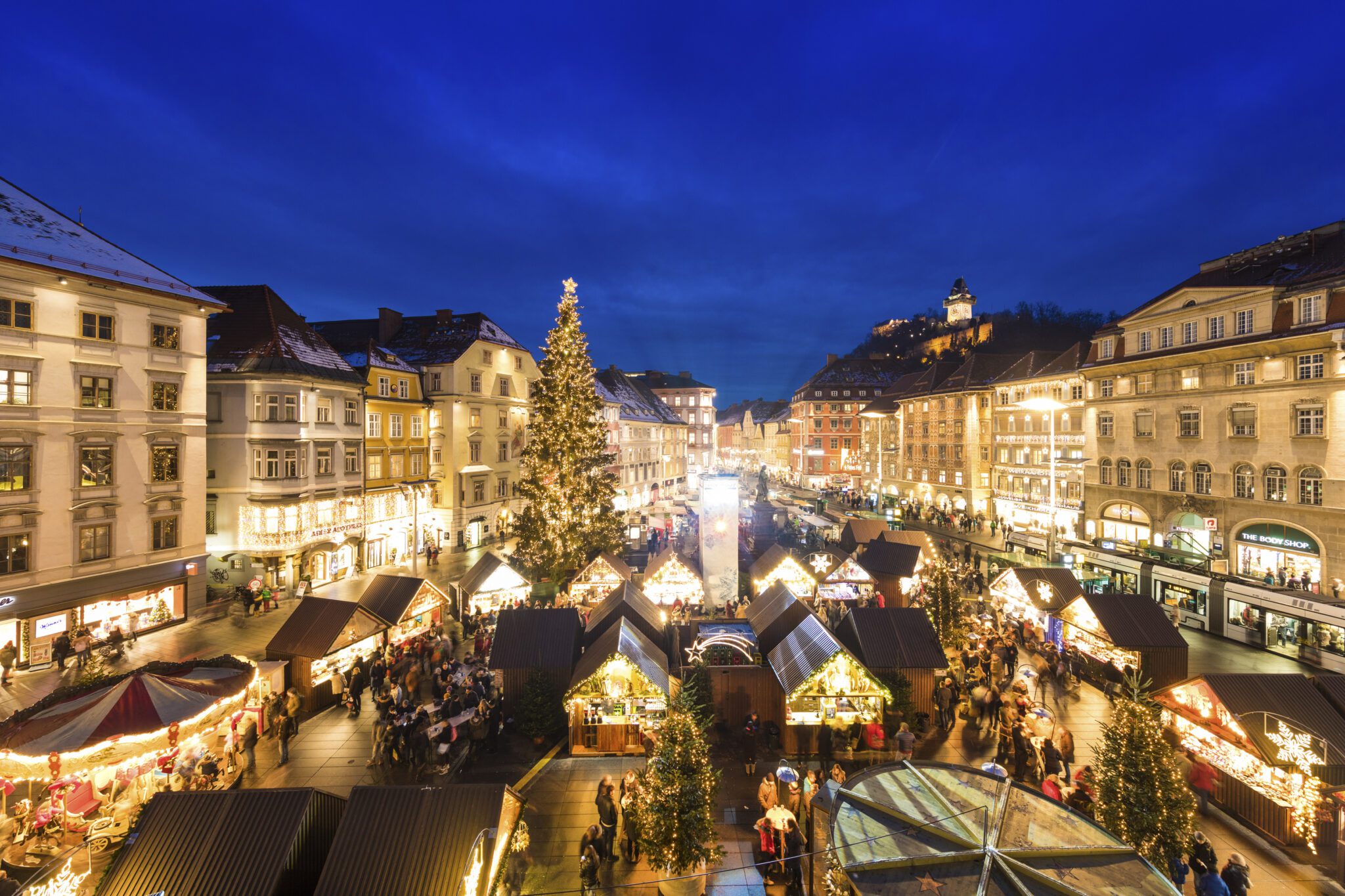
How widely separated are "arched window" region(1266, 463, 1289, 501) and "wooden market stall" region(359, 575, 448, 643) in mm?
33185

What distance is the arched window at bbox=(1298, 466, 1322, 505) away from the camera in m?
22.2

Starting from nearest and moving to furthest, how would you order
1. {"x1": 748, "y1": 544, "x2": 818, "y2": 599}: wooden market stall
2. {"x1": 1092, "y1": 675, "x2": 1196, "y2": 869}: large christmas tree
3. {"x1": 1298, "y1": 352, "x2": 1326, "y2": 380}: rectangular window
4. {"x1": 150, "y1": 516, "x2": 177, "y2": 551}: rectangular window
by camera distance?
{"x1": 1092, "y1": 675, "x2": 1196, "y2": 869}: large christmas tree < {"x1": 150, "y1": 516, "x2": 177, "y2": 551}: rectangular window < {"x1": 1298, "y1": 352, "x2": 1326, "y2": 380}: rectangular window < {"x1": 748, "y1": 544, "x2": 818, "y2": 599}: wooden market stall

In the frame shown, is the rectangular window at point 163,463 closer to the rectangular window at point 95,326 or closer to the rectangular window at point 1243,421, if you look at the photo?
Answer: the rectangular window at point 95,326

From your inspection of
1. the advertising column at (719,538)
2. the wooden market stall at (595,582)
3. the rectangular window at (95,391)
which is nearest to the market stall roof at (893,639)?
the advertising column at (719,538)

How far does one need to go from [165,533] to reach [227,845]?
66.3 ft

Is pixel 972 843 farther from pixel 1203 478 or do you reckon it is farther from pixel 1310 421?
pixel 1203 478

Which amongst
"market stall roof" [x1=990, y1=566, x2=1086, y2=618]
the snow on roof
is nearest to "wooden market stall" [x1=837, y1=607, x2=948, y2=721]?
"market stall roof" [x1=990, y1=566, x2=1086, y2=618]

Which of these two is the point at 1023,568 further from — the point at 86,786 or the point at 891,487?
the point at 891,487

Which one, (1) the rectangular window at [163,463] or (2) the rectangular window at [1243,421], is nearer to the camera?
(1) the rectangular window at [163,463]

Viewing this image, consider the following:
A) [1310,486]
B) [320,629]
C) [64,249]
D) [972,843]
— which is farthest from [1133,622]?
[64,249]

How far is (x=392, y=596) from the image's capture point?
19.0 metres

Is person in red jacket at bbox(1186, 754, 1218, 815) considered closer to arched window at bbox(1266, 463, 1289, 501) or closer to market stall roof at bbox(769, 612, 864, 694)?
market stall roof at bbox(769, 612, 864, 694)

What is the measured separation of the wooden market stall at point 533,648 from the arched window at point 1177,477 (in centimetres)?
2965

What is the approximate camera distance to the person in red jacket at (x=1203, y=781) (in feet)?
36.9
